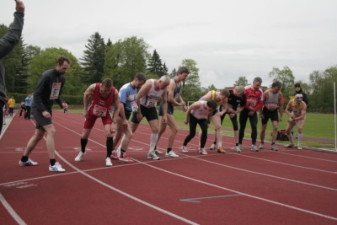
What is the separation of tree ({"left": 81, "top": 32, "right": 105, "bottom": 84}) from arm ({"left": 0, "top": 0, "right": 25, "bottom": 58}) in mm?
76770

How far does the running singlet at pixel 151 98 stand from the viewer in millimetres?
7845

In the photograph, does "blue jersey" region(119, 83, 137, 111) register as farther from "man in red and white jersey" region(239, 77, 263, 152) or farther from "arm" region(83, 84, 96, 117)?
"man in red and white jersey" region(239, 77, 263, 152)

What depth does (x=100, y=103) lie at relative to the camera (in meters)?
7.12

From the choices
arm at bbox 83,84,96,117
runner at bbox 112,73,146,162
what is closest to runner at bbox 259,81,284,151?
runner at bbox 112,73,146,162

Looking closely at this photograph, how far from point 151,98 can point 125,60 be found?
7186cm

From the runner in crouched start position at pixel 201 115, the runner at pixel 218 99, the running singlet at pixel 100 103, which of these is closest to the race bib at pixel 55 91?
the running singlet at pixel 100 103

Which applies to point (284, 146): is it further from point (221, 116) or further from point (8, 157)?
point (8, 157)

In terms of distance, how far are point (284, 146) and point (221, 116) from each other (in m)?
2.83

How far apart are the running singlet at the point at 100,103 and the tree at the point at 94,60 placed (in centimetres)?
7416

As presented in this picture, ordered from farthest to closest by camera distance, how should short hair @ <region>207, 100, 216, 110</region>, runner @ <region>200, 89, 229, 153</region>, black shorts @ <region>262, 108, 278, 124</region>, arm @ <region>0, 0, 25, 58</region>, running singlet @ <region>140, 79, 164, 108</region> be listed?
1. black shorts @ <region>262, 108, 278, 124</region>
2. runner @ <region>200, 89, 229, 153</region>
3. short hair @ <region>207, 100, 216, 110</region>
4. running singlet @ <region>140, 79, 164, 108</region>
5. arm @ <region>0, 0, 25, 58</region>

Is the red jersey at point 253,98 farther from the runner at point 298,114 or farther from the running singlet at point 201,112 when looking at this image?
the runner at point 298,114

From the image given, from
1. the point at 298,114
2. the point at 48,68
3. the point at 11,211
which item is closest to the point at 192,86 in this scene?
the point at 48,68

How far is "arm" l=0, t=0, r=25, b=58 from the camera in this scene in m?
4.22

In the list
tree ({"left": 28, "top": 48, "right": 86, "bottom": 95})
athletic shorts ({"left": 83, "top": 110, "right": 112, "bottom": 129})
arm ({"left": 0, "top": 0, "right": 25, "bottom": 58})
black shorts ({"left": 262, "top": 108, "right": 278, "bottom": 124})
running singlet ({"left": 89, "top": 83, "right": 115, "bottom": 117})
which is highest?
tree ({"left": 28, "top": 48, "right": 86, "bottom": 95})
